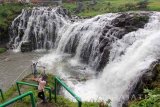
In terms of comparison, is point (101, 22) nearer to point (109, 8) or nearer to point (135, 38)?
point (135, 38)

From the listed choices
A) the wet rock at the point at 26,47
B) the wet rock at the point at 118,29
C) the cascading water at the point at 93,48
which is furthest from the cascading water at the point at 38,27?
the wet rock at the point at 118,29

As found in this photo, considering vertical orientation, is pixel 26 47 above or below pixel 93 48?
below

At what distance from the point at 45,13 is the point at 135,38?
14841 mm

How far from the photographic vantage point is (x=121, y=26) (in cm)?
2325

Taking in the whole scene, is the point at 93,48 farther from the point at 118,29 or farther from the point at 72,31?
the point at 72,31

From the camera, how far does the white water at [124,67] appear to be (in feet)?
52.1

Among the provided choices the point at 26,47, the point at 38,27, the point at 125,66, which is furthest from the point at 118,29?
the point at 38,27

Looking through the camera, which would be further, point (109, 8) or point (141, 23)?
point (109, 8)

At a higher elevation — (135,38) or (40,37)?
(135,38)

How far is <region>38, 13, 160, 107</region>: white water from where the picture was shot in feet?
52.1

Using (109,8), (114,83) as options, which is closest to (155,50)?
(114,83)

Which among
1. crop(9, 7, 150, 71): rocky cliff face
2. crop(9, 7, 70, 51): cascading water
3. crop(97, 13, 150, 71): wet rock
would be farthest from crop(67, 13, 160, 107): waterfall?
crop(9, 7, 70, 51): cascading water

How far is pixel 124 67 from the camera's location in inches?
709

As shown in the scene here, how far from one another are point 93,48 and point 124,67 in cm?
629
